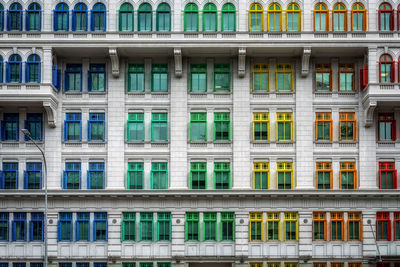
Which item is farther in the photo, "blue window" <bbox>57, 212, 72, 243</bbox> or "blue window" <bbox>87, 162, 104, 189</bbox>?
"blue window" <bbox>87, 162, 104, 189</bbox>

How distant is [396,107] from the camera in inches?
1347

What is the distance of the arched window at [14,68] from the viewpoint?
33.7 meters

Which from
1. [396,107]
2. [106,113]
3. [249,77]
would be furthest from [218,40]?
[396,107]

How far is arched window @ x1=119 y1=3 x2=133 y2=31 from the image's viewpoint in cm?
3431

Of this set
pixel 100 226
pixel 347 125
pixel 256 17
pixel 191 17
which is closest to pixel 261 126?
pixel 347 125

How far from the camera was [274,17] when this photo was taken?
34438mm

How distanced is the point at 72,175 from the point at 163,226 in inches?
270

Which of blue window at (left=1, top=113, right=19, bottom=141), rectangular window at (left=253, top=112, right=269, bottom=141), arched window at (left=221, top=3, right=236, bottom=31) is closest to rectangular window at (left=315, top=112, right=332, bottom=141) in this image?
rectangular window at (left=253, top=112, right=269, bottom=141)

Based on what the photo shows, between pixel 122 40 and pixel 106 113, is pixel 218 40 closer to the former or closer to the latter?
pixel 122 40

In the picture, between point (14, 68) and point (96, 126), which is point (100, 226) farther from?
point (14, 68)

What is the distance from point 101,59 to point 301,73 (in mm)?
13332

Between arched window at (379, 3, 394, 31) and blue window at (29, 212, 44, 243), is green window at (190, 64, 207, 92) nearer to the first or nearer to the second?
arched window at (379, 3, 394, 31)

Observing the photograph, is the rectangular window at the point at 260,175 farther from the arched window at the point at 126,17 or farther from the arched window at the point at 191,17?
the arched window at the point at 126,17

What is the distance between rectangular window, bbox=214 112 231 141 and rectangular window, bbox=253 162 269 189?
260 cm
